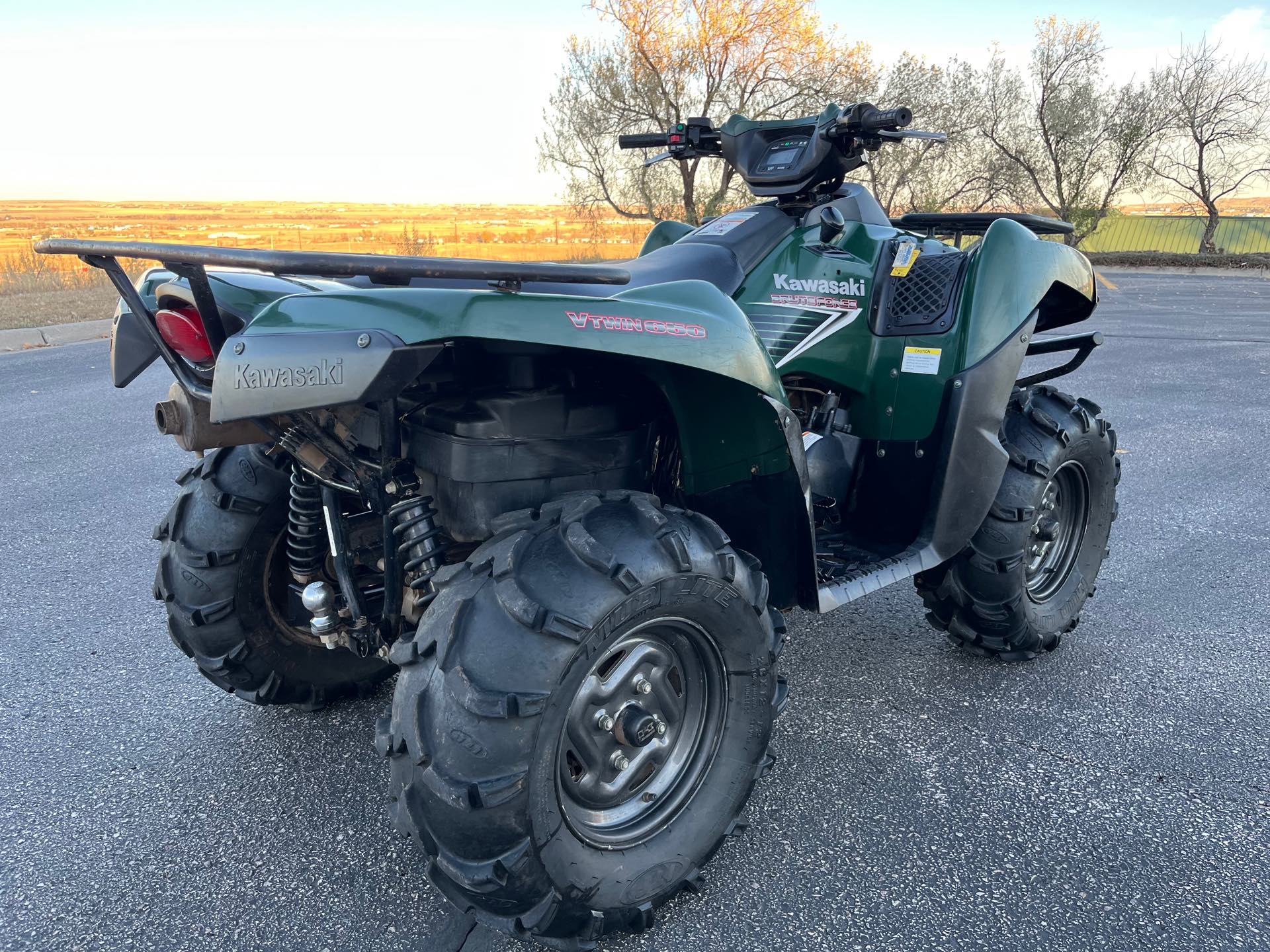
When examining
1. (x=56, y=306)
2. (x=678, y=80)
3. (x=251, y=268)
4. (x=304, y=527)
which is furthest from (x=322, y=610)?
(x=678, y=80)

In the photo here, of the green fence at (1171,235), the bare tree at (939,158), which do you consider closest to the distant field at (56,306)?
the bare tree at (939,158)

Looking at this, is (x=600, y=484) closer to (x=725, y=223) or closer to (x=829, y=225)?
(x=725, y=223)

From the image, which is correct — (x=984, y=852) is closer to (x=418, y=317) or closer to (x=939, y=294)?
(x=939, y=294)

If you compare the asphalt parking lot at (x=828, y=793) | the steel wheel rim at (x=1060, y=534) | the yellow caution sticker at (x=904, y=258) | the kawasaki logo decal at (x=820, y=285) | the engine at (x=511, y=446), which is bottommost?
the asphalt parking lot at (x=828, y=793)

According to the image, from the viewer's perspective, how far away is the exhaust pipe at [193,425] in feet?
6.67

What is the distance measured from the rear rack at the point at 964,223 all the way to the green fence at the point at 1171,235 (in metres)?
31.2

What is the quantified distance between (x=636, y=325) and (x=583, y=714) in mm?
898

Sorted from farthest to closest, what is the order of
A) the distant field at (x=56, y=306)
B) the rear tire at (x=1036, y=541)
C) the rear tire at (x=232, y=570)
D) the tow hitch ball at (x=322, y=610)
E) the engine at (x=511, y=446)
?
the distant field at (x=56, y=306) < the rear tire at (x=1036, y=541) < the rear tire at (x=232, y=570) < the tow hitch ball at (x=322, y=610) < the engine at (x=511, y=446)

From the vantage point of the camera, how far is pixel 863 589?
276 cm

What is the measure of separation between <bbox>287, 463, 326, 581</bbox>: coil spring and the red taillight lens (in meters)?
0.46

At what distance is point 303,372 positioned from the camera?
5.40 feet

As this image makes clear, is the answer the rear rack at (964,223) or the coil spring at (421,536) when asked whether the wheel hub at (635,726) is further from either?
the rear rack at (964,223)

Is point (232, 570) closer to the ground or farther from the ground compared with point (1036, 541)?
farther from the ground

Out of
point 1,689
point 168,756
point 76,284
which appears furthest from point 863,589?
point 76,284
